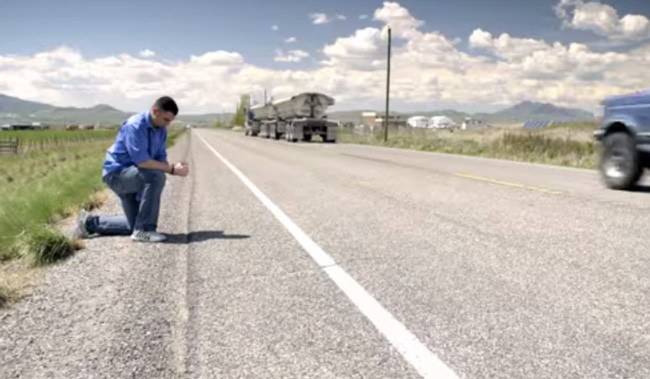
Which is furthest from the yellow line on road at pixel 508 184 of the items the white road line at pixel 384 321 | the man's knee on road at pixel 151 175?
the man's knee on road at pixel 151 175

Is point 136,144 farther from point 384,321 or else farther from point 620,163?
point 620,163

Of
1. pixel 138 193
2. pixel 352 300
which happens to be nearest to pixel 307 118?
pixel 138 193

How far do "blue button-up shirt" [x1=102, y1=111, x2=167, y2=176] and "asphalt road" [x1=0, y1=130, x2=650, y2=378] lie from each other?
2.73 feet

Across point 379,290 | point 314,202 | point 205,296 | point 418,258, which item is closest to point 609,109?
point 314,202

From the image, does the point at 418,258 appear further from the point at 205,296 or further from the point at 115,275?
the point at 115,275

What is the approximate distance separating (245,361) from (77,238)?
3620mm

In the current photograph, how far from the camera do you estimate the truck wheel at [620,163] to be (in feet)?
32.6

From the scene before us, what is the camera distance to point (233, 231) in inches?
260

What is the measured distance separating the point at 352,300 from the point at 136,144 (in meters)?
3.05

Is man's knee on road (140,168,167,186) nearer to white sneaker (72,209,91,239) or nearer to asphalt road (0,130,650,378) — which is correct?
asphalt road (0,130,650,378)

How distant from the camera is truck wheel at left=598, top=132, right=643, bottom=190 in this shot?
994cm

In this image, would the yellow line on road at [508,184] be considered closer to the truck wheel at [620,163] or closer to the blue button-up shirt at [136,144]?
the truck wheel at [620,163]

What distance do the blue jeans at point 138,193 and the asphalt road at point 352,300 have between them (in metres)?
0.30

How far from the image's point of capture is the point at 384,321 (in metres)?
3.53
